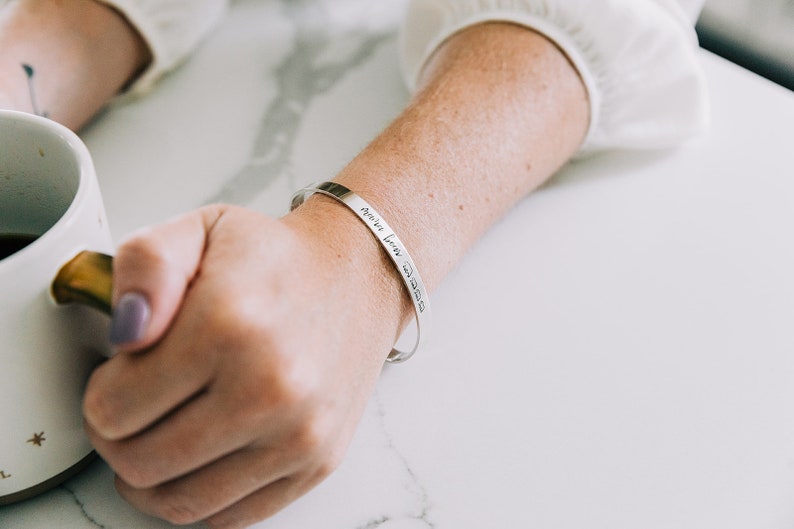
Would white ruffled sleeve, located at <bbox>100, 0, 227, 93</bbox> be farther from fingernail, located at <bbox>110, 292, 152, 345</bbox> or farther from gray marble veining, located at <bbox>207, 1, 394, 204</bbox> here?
fingernail, located at <bbox>110, 292, 152, 345</bbox>

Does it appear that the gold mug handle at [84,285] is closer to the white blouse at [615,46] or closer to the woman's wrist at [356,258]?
the woman's wrist at [356,258]

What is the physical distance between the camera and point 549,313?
466mm

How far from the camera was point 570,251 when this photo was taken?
1.65ft

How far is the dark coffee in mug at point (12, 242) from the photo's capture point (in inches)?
14.3

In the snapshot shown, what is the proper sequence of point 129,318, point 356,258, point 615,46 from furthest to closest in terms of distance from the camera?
point 615,46, point 356,258, point 129,318

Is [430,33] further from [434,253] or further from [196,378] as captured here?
[196,378]

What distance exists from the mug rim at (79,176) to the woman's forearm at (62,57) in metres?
0.21

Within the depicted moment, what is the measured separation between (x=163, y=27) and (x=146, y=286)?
39 cm

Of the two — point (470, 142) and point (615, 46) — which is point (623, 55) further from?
point (470, 142)

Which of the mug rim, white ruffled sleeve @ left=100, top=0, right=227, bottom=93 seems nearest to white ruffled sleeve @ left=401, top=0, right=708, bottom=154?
white ruffled sleeve @ left=100, top=0, right=227, bottom=93

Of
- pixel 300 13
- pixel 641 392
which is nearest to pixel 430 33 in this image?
pixel 300 13

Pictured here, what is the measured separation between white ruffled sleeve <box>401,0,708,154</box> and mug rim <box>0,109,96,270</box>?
12.8 inches

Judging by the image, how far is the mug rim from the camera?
0.29 metres

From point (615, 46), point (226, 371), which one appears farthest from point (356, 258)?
point (615, 46)
